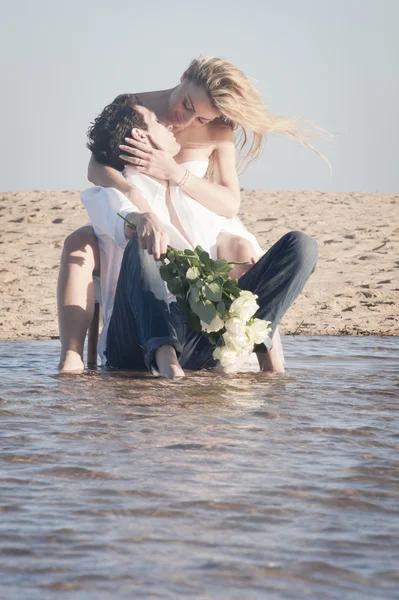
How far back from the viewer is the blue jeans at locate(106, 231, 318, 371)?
3.93 m

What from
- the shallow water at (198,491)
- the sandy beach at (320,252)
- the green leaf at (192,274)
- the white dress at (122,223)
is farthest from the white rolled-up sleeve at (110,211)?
the sandy beach at (320,252)

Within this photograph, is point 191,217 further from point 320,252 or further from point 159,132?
point 320,252

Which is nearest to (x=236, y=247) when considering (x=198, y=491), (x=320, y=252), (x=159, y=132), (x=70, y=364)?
(x=159, y=132)

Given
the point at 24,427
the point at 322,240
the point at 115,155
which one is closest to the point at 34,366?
the point at 115,155

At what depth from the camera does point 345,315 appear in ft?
25.0

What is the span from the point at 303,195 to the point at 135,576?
48.9ft

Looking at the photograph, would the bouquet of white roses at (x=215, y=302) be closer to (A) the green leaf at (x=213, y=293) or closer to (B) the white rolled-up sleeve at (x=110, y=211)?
(A) the green leaf at (x=213, y=293)

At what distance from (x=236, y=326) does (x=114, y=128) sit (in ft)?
4.10

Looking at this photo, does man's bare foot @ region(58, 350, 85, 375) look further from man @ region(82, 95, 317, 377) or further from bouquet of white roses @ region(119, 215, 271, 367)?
bouquet of white roses @ region(119, 215, 271, 367)

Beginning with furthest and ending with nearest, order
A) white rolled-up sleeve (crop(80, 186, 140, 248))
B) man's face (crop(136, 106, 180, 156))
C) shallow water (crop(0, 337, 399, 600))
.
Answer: man's face (crop(136, 106, 180, 156))
white rolled-up sleeve (crop(80, 186, 140, 248))
shallow water (crop(0, 337, 399, 600))

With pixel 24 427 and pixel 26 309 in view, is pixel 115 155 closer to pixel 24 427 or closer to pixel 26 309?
pixel 24 427

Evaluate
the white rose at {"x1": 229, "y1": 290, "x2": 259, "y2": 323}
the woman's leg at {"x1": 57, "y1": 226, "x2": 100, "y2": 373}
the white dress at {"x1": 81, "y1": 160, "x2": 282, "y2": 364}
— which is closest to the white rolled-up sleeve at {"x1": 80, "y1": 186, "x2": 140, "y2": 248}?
the white dress at {"x1": 81, "y1": 160, "x2": 282, "y2": 364}

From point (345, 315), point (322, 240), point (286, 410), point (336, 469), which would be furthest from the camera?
point (322, 240)

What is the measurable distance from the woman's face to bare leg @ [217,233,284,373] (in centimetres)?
64
